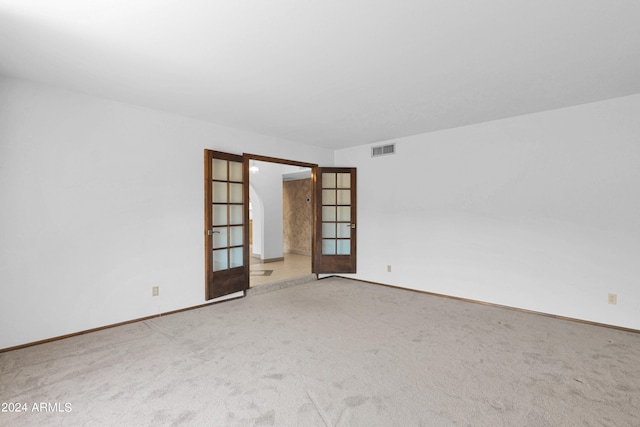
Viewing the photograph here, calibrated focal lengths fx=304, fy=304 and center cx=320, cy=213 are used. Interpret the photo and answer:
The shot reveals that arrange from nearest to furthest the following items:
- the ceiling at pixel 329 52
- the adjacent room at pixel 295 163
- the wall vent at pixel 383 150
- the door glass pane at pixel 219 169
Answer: the ceiling at pixel 329 52, the adjacent room at pixel 295 163, the door glass pane at pixel 219 169, the wall vent at pixel 383 150

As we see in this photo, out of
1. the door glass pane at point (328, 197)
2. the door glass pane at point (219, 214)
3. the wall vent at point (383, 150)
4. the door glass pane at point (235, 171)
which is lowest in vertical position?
the door glass pane at point (219, 214)

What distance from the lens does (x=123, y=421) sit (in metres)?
1.85

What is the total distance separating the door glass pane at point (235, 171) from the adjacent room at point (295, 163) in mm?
23

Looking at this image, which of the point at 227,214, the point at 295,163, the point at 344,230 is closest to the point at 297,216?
the point at 344,230

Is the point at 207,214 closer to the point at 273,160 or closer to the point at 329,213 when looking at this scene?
the point at 273,160

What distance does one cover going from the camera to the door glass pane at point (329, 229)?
5871 millimetres

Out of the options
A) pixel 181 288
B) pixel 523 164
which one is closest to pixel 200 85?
pixel 181 288

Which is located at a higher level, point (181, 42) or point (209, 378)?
point (181, 42)

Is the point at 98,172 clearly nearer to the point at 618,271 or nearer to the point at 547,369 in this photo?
the point at 547,369

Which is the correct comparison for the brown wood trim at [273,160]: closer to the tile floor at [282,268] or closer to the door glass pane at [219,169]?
the door glass pane at [219,169]

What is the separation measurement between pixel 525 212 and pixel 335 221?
10.00 ft

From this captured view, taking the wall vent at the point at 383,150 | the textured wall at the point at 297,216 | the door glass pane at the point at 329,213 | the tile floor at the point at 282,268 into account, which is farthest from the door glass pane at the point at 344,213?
the textured wall at the point at 297,216

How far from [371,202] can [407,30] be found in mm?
3665

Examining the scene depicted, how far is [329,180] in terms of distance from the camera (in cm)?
585
